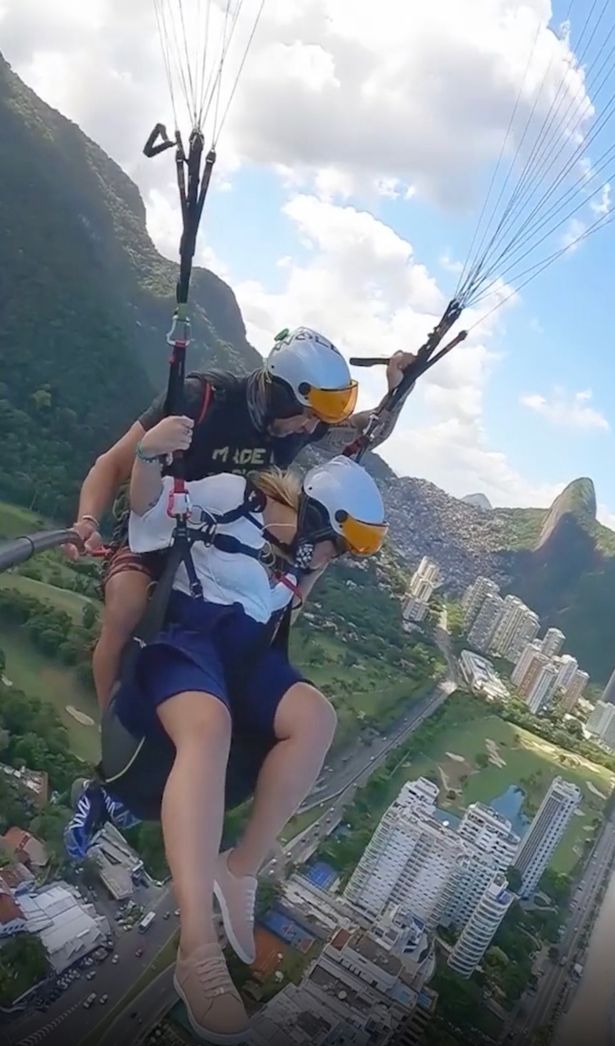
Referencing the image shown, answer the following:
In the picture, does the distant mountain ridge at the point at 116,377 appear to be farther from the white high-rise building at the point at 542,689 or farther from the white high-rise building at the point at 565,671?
the white high-rise building at the point at 542,689

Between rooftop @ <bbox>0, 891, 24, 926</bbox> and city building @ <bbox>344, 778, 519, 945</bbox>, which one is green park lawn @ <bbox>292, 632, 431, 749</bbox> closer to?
city building @ <bbox>344, 778, 519, 945</bbox>

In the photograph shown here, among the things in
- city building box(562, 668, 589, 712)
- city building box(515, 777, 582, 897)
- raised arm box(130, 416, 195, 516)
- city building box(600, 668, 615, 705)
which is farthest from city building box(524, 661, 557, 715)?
raised arm box(130, 416, 195, 516)

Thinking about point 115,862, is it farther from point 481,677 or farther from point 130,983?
point 481,677

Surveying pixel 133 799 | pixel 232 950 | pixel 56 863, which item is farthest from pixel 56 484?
pixel 232 950

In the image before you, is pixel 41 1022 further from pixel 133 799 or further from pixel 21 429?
pixel 21 429

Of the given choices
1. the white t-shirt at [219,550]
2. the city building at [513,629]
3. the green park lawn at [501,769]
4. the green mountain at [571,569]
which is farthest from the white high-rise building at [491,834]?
the green mountain at [571,569]

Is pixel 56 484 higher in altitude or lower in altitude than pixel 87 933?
higher
